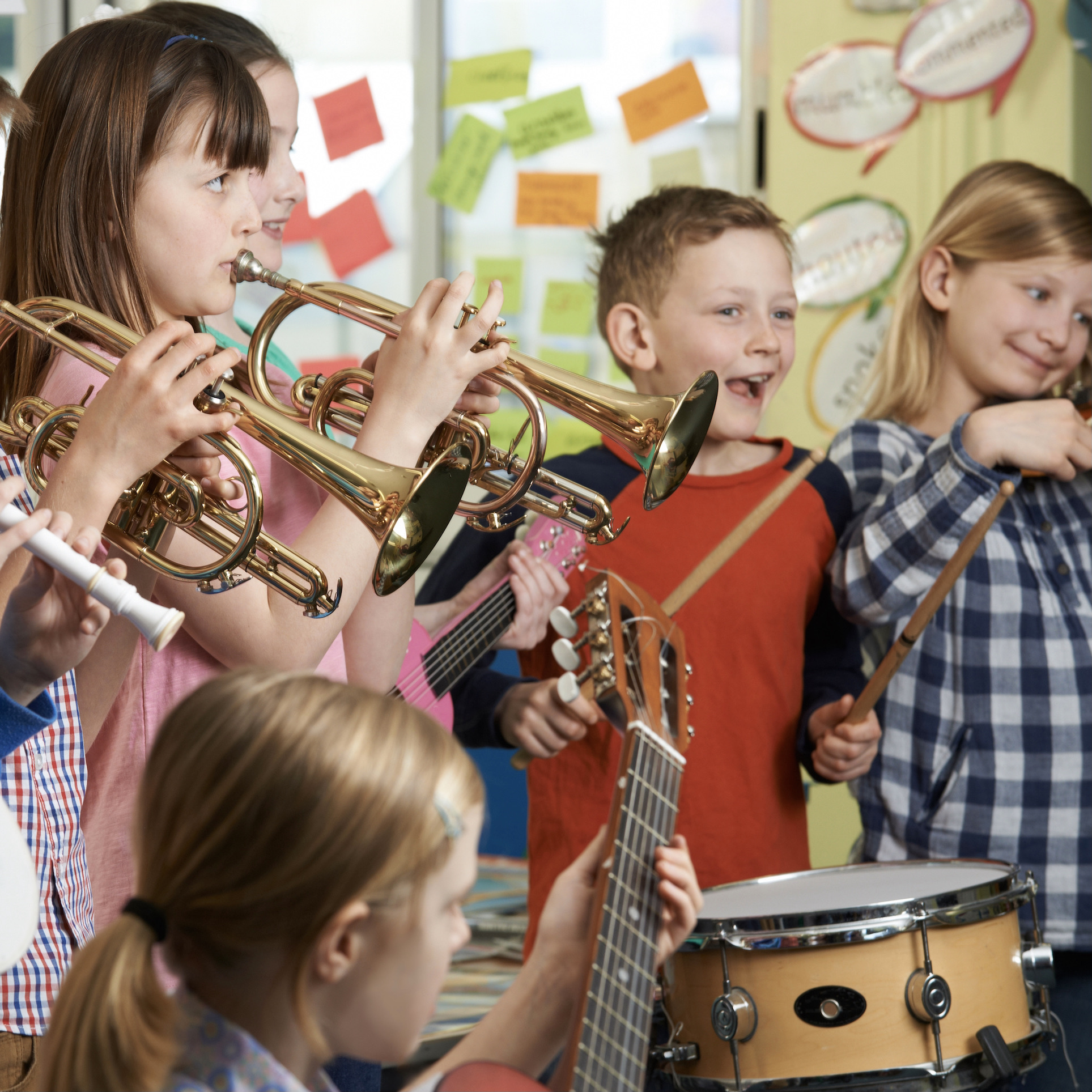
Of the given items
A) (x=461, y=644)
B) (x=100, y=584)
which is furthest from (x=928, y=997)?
(x=100, y=584)

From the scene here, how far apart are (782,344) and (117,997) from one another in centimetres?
122

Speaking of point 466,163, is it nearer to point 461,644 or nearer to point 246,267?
point 461,644

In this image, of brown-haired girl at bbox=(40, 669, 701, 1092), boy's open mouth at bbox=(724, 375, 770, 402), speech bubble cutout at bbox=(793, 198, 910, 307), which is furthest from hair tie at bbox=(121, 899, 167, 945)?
speech bubble cutout at bbox=(793, 198, 910, 307)

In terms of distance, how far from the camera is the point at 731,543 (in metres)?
1.51

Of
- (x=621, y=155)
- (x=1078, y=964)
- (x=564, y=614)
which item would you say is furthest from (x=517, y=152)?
(x=1078, y=964)

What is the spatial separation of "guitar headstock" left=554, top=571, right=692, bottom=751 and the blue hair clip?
2.10 feet

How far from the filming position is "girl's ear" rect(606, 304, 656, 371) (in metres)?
1.69

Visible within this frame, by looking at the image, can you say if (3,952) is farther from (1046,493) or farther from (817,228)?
(817,228)

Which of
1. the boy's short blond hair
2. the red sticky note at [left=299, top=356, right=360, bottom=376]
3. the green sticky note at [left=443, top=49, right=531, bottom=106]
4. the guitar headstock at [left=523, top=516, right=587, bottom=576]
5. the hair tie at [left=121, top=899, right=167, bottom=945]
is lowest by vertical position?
the guitar headstock at [left=523, top=516, right=587, bottom=576]

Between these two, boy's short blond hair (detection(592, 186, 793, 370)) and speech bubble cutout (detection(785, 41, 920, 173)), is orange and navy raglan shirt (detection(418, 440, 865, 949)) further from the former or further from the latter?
speech bubble cutout (detection(785, 41, 920, 173))

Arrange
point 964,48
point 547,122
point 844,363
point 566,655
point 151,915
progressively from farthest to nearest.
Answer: point 547,122 → point 844,363 → point 964,48 → point 566,655 → point 151,915

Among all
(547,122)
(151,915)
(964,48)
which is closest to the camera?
(151,915)

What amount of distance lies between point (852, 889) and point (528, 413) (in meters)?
0.56

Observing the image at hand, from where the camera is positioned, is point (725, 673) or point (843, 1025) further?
point (725, 673)
